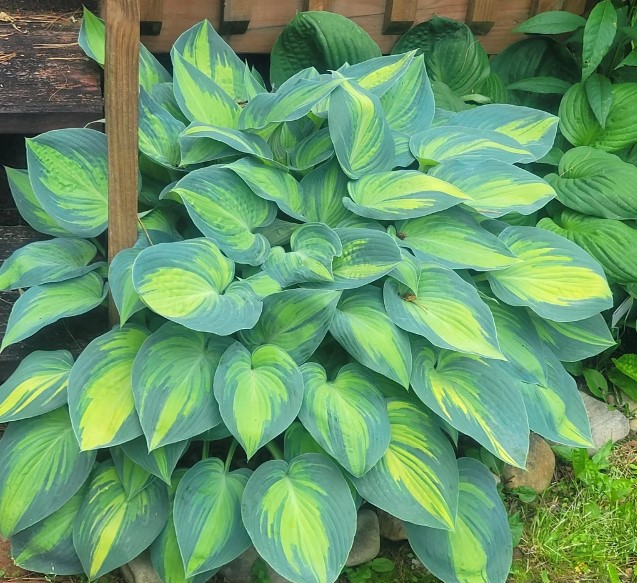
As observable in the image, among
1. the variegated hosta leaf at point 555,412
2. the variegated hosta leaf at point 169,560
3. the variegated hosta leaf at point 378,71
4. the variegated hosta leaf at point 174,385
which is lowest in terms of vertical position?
the variegated hosta leaf at point 169,560

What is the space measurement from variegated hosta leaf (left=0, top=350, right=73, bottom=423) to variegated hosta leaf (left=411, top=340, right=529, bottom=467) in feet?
2.87

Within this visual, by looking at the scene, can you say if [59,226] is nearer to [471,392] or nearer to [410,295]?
[410,295]

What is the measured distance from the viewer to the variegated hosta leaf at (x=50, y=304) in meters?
1.97

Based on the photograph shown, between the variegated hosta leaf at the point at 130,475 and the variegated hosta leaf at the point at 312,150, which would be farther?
the variegated hosta leaf at the point at 312,150

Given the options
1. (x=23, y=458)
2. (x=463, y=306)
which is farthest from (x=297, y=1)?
(x=23, y=458)

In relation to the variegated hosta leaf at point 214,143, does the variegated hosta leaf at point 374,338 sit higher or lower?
lower

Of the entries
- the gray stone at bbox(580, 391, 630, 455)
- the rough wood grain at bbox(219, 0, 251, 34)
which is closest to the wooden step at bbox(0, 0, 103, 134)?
→ the rough wood grain at bbox(219, 0, 251, 34)

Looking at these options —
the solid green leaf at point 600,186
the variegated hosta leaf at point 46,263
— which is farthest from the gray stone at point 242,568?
the solid green leaf at point 600,186

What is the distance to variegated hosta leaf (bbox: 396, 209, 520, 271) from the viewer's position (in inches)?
84.6

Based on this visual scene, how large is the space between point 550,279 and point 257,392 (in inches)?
37.0

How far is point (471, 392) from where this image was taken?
1.97m

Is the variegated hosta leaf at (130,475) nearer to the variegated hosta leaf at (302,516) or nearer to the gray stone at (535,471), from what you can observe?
the variegated hosta leaf at (302,516)

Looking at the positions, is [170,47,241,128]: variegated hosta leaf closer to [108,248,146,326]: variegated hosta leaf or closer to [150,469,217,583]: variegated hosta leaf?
[108,248,146,326]: variegated hosta leaf

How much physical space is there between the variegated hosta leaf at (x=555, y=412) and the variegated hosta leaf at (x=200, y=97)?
3.76 feet
